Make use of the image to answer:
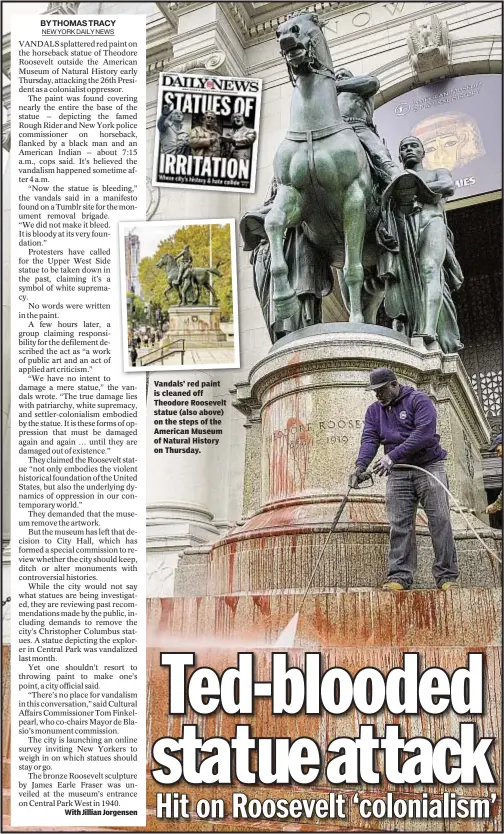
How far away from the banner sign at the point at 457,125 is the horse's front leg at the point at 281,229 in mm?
4877

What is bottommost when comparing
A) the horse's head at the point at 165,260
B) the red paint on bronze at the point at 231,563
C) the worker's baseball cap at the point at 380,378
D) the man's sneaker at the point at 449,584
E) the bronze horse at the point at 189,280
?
the man's sneaker at the point at 449,584

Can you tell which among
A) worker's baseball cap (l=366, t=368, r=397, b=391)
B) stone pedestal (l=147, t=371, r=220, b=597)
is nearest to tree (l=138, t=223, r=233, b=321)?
stone pedestal (l=147, t=371, r=220, b=597)

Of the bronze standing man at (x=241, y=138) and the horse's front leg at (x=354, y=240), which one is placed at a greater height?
the bronze standing man at (x=241, y=138)

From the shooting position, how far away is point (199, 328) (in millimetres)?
7715

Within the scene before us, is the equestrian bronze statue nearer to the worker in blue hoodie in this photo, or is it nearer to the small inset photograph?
the small inset photograph

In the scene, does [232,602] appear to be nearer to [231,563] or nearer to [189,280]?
[231,563]

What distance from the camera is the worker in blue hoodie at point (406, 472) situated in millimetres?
4551

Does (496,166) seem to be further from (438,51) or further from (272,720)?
(272,720)

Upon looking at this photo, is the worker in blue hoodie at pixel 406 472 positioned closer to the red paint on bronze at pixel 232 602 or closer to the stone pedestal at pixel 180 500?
the red paint on bronze at pixel 232 602

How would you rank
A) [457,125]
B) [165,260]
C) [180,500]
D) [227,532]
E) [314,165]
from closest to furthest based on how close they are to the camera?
1. [314,165]
2. [227,532]
3. [165,260]
4. [180,500]
5. [457,125]

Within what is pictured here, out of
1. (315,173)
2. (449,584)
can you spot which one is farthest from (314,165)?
(449,584)

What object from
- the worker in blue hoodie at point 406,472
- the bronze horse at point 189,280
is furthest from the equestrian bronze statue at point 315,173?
the bronze horse at point 189,280

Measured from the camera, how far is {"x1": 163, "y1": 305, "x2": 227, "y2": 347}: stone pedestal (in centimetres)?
758

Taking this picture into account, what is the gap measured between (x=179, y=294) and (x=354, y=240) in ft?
9.10
